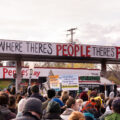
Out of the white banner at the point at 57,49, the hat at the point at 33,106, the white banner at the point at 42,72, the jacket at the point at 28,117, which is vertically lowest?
the jacket at the point at 28,117

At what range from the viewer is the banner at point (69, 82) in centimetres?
2169

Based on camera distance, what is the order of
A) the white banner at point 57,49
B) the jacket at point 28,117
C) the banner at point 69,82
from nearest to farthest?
the jacket at point 28,117 → the banner at point 69,82 → the white banner at point 57,49

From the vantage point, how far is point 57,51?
2962cm

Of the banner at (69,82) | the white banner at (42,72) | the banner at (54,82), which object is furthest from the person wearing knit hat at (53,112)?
the white banner at (42,72)

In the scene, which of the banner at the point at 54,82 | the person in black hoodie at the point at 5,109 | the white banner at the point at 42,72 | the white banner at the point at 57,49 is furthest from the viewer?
the white banner at the point at 42,72

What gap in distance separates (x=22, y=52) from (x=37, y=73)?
14.8 meters

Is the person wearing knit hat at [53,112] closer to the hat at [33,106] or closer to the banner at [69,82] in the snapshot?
the hat at [33,106]

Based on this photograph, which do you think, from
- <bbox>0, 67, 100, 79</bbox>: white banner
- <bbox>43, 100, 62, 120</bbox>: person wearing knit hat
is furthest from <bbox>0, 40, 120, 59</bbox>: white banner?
<bbox>43, 100, 62, 120</bbox>: person wearing knit hat

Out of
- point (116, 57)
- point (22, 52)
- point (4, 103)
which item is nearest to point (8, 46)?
point (22, 52)

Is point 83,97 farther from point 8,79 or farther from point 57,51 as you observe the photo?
point 8,79

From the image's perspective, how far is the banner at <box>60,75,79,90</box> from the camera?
2169cm

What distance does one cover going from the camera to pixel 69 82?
2186 cm

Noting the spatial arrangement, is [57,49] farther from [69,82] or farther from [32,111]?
[32,111]

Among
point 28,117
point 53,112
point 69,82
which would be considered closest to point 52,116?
point 53,112
